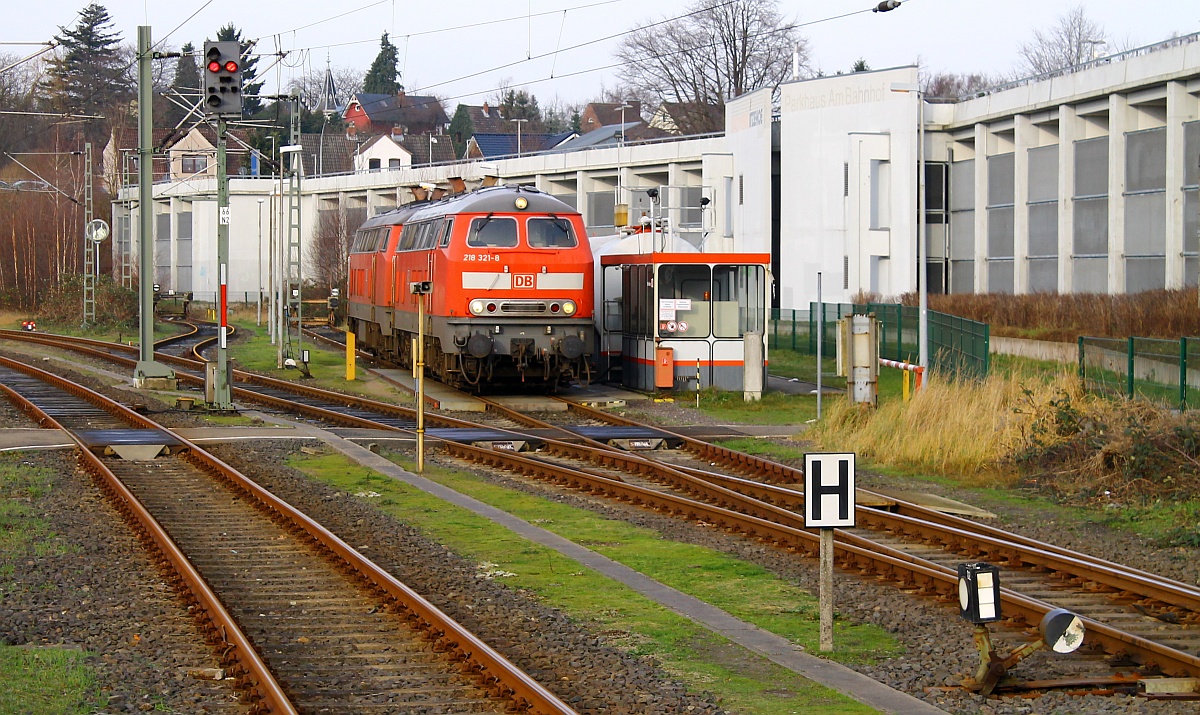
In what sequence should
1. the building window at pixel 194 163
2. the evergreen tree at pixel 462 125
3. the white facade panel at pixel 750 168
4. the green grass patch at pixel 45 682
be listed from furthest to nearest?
the evergreen tree at pixel 462 125
the building window at pixel 194 163
the white facade panel at pixel 750 168
the green grass patch at pixel 45 682

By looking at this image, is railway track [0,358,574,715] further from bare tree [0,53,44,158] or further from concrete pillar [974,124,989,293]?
bare tree [0,53,44,158]

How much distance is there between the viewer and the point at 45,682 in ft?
25.7

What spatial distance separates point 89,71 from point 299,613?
100744 mm

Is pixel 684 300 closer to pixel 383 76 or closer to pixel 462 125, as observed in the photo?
pixel 462 125

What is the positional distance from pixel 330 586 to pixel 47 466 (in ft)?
27.3

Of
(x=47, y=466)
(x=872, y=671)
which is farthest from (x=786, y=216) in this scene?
(x=872, y=671)

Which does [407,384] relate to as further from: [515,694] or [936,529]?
[515,694]

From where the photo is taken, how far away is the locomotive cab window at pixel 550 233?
26.0 m

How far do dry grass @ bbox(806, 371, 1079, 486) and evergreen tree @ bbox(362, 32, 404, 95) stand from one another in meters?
135

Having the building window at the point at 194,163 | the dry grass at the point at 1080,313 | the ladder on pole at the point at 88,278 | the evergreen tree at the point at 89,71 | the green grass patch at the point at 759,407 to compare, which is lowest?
the green grass patch at the point at 759,407

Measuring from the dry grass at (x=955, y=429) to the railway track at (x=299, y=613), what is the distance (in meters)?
8.66

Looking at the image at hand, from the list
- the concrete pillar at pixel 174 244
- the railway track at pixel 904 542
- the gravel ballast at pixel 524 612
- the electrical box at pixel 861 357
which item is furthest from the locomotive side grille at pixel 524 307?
the concrete pillar at pixel 174 244

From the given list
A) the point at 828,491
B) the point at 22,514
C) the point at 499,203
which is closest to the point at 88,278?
the point at 499,203

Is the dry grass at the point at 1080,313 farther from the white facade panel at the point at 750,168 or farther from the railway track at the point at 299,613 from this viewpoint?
the railway track at the point at 299,613
